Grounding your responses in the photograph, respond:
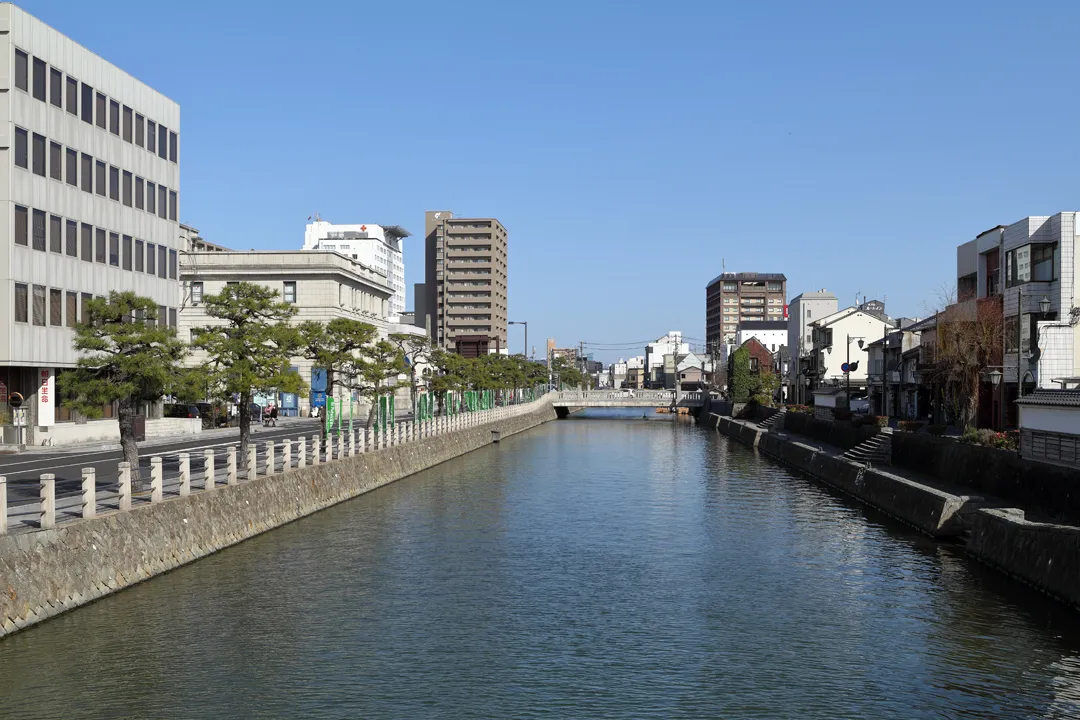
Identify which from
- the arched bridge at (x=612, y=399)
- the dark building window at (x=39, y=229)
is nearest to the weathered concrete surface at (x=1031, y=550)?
the dark building window at (x=39, y=229)

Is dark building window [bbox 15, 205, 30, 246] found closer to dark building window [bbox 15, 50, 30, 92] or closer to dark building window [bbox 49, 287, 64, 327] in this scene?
dark building window [bbox 49, 287, 64, 327]

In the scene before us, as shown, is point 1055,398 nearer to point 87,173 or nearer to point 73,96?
point 87,173

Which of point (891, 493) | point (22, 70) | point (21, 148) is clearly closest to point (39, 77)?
point (22, 70)

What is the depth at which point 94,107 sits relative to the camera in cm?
5891

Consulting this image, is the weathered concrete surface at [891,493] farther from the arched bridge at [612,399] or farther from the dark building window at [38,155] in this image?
the arched bridge at [612,399]

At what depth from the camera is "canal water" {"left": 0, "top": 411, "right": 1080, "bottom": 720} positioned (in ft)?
58.1

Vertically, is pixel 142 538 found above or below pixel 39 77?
below

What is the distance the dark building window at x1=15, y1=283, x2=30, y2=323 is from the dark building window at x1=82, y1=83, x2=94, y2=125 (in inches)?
433

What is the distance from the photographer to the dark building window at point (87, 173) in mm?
57919

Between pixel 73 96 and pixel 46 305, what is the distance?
1185cm

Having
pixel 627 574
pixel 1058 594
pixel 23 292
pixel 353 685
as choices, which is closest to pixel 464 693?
pixel 353 685

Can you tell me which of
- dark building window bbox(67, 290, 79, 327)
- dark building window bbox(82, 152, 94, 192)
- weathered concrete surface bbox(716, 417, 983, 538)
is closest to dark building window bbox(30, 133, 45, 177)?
dark building window bbox(82, 152, 94, 192)

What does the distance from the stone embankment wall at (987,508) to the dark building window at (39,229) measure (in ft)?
143

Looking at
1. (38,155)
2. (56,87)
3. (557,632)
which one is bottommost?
(557,632)
